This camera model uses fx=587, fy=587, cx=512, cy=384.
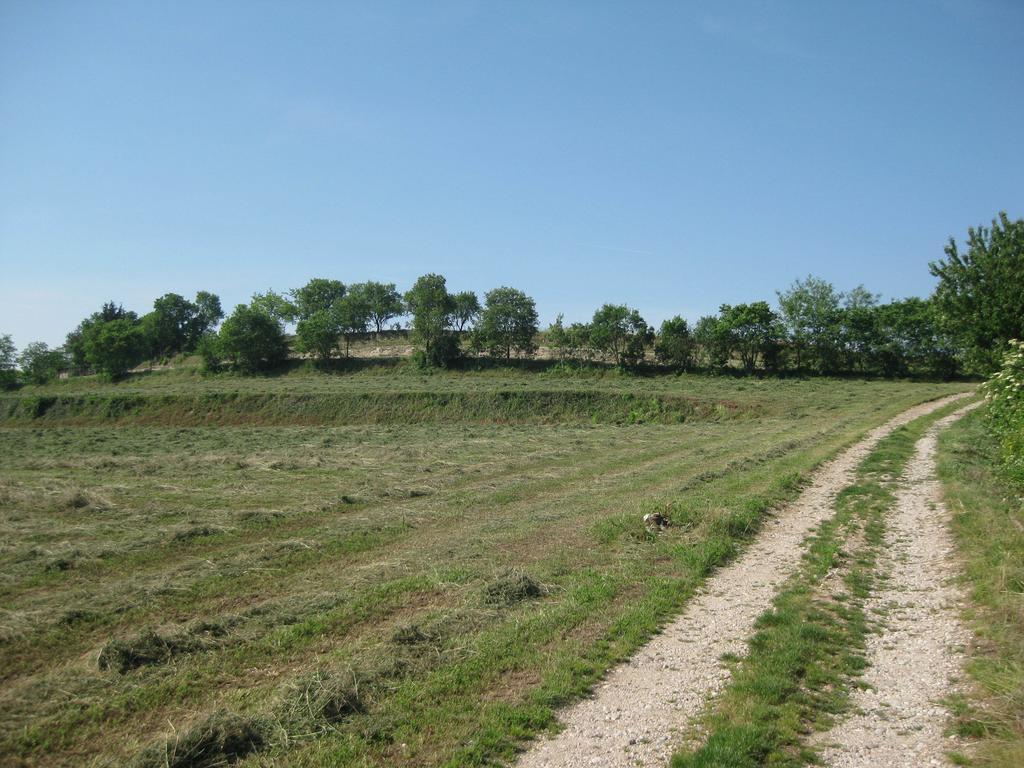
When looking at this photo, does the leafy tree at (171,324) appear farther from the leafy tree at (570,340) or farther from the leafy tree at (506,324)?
the leafy tree at (570,340)

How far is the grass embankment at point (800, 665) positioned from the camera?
6023 mm

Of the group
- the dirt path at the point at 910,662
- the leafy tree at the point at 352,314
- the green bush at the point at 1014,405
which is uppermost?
the leafy tree at the point at 352,314

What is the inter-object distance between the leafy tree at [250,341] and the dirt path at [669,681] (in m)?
88.5

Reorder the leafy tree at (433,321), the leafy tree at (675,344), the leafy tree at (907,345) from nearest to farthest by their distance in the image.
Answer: the leafy tree at (907,345) < the leafy tree at (675,344) < the leafy tree at (433,321)

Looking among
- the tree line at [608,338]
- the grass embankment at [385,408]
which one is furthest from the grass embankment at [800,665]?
the tree line at [608,338]

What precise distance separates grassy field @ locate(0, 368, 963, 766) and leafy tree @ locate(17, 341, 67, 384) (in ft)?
306

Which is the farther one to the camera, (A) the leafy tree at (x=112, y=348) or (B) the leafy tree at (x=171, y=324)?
(B) the leafy tree at (x=171, y=324)

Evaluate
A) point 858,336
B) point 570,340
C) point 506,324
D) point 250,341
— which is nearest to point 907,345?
point 858,336

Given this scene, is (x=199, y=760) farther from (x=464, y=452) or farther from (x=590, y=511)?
(x=464, y=452)

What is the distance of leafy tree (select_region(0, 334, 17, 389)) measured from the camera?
9944 centimetres

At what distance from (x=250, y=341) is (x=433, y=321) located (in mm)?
28207

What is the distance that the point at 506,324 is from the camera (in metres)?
87.6

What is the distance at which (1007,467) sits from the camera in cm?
1265

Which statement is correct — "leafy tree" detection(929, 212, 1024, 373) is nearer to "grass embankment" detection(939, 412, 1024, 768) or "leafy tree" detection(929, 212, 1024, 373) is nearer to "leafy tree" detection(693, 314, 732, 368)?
"grass embankment" detection(939, 412, 1024, 768)
